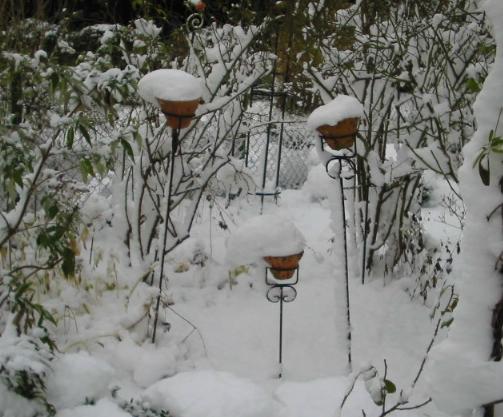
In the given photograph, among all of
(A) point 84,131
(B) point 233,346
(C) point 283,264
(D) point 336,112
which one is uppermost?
(D) point 336,112

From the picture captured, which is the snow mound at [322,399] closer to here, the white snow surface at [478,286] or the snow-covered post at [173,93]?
the white snow surface at [478,286]

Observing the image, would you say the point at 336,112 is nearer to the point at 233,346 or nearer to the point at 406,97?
the point at 406,97

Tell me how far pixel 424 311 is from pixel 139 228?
68.1 inches

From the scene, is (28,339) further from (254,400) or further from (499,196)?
(499,196)

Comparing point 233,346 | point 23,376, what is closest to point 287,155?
point 233,346

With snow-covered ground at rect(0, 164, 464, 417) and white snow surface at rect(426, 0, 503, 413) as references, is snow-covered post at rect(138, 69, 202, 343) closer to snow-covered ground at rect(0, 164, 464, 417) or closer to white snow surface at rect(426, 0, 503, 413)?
snow-covered ground at rect(0, 164, 464, 417)

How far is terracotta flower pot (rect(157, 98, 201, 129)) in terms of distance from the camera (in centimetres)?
267

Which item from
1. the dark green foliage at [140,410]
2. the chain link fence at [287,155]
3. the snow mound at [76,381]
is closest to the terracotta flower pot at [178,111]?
the snow mound at [76,381]

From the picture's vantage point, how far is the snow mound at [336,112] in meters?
2.51

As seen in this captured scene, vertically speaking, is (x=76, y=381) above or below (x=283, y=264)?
below

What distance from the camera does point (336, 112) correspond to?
2.51m

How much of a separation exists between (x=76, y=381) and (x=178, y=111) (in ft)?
3.96

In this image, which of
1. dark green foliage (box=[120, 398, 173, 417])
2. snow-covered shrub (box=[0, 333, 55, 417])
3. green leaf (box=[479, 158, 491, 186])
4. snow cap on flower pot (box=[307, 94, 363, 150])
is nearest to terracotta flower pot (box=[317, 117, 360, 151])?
snow cap on flower pot (box=[307, 94, 363, 150])

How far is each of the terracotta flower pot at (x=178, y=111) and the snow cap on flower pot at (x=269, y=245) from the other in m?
0.55
